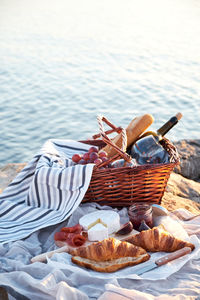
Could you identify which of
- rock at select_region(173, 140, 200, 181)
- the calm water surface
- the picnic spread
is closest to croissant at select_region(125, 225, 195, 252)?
the picnic spread

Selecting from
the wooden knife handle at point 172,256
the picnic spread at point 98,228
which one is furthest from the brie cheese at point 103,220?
the wooden knife handle at point 172,256

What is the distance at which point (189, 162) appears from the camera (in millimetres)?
4020

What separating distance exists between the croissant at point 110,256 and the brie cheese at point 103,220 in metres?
0.24

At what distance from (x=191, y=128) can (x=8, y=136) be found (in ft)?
8.70

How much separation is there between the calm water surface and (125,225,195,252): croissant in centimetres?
344

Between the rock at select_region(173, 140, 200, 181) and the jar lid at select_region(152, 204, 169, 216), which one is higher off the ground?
the jar lid at select_region(152, 204, 169, 216)

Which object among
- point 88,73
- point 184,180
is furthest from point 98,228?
point 88,73

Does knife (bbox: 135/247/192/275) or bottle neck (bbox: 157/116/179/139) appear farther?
bottle neck (bbox: 157/116/179/139)

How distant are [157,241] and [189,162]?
6.69 ft

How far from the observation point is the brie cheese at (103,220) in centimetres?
229

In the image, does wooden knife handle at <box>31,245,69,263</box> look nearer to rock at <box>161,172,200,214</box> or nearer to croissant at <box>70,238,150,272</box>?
croissant at <box>70,238,150,272</box>

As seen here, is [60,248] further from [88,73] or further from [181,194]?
[88,73]

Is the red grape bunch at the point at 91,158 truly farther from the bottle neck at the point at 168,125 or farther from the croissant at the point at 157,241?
the croissant at the point at 157,241

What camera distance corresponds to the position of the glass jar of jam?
7.66 ft
